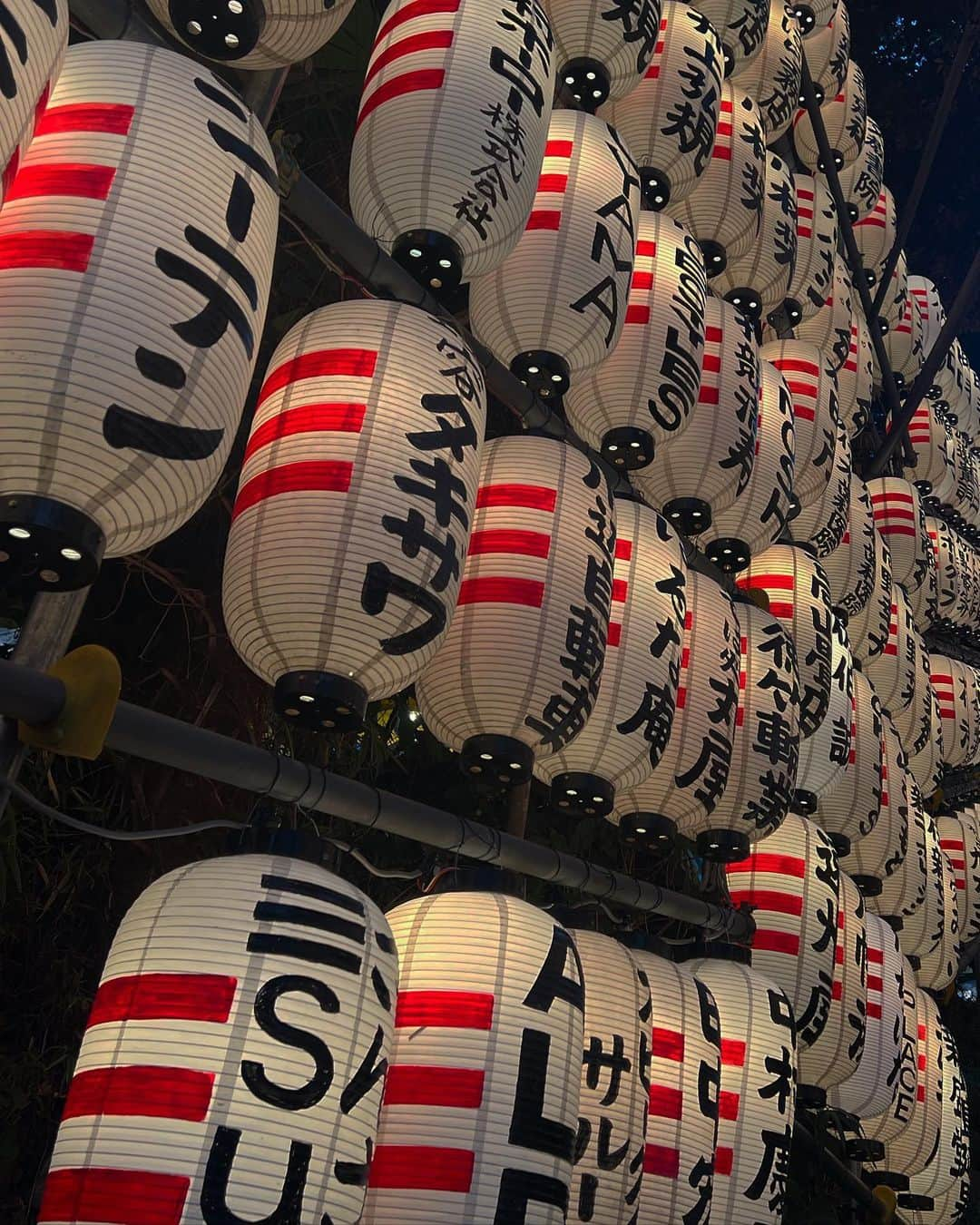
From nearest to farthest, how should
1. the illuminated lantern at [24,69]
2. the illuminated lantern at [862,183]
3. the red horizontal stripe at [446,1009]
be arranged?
the illuminated lantern at [24,69] → the red horizontal stripe at [446,1009] → the illuminated lantern at [862,183]

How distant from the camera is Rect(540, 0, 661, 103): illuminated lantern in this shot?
3355mm

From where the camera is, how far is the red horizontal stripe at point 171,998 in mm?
1641

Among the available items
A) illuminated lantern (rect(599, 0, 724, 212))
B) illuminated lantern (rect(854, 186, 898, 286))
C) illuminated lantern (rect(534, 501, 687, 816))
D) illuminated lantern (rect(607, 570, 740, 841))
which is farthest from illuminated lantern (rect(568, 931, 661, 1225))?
illuminated lantern (rect(854, 186, 898, 286))

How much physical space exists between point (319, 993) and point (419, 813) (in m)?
0.71

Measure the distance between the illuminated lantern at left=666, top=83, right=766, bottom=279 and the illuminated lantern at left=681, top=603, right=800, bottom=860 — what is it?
1.37 metres

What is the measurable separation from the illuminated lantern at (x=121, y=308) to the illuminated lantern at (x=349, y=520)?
260 mm

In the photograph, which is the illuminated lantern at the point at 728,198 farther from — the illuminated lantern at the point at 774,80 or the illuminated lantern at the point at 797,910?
the illuminated lantern at the point at 797,910

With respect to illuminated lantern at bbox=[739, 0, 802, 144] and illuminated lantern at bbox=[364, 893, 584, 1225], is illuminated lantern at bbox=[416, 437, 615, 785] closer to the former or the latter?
illuminated lantern at bbox=[364, 893, 584, 1225]

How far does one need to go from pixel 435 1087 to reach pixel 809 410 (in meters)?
3.58

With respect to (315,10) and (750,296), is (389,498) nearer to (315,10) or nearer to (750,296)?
(315,10)

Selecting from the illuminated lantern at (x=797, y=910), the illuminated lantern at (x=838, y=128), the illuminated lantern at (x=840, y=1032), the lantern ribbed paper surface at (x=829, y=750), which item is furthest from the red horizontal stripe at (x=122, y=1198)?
the illuminated lantern at (x=838, y=128)

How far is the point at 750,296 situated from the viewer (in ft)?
15.4

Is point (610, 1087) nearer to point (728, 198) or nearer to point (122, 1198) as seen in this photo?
point (122, 1198)

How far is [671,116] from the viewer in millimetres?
3855
